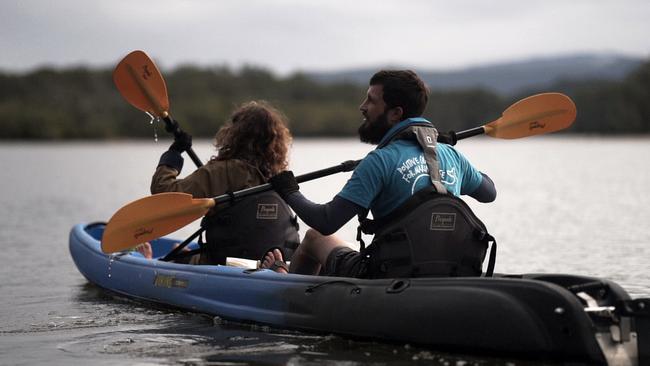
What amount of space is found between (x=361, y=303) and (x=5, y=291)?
388 cm

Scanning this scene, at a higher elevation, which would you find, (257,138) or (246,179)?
(257,138)

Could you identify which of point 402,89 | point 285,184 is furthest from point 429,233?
point 285,184

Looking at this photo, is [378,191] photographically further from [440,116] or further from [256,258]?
[440,116]

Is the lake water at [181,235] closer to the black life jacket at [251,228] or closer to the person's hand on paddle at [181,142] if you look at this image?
the black life jacket at [251,228]

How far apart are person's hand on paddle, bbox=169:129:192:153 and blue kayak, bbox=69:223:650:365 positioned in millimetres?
1100

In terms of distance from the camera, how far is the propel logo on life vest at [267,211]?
21.7 ft

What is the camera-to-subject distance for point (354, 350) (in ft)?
17.8

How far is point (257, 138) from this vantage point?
662 centimetres

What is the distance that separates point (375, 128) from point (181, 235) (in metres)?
7.47

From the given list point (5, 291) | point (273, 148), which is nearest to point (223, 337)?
point (273, 148)

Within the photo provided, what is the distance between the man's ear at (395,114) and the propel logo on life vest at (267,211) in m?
1.51

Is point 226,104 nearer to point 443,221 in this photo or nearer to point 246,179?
point 246,179

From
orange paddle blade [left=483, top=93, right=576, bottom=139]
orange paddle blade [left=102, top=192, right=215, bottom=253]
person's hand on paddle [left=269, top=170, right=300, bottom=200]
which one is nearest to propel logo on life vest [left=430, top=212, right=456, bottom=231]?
person's hand on paddle [left=269, top=170, right=300, bottom=200]

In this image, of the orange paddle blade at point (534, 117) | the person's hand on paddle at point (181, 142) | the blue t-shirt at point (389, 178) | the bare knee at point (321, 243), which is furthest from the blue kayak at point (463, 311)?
the orange paddle blade at point (534, 117)
